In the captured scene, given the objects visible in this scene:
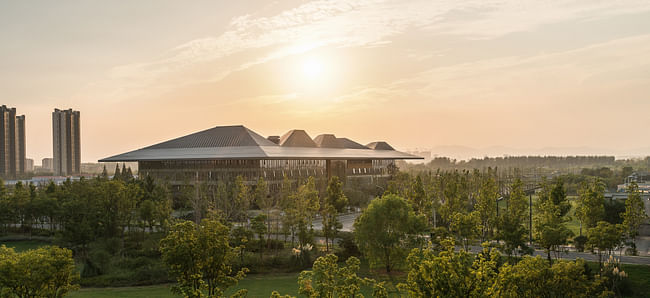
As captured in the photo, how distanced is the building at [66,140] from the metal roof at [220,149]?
67277mm

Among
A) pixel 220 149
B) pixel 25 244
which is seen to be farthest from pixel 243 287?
pixel 220 149

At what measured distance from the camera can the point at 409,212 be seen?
28359mm

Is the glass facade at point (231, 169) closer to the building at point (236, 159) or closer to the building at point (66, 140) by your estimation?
the building at point (236, 159)

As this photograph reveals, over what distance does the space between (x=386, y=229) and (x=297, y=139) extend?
53.1 metres

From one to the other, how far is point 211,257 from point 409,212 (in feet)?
49.5

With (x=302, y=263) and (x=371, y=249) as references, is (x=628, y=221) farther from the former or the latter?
(x=302, y=263)

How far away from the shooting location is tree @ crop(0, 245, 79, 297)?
1592 centimetres

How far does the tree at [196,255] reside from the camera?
1556cm

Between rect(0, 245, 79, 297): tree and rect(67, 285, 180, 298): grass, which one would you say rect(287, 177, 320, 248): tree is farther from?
rect(0, 245, 79, 297): tree

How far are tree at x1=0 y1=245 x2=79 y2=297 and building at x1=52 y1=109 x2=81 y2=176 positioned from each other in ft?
413

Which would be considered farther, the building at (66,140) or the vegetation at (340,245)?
the building at (66,140)

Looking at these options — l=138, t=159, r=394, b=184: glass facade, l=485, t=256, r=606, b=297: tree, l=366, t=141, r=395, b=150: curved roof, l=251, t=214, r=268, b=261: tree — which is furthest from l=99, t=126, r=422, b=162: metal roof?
l=485, t=256, r=606, b=297: tree

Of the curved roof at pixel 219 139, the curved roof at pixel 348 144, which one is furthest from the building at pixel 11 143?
the curved roof at pixel 348 144

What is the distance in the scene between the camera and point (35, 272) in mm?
16266
